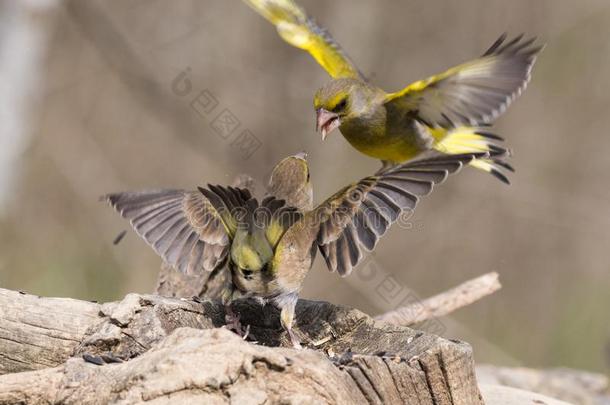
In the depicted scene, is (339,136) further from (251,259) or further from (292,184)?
(251,259)

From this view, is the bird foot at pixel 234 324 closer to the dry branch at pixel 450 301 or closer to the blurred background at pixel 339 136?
the dry branch at pixel 450 301

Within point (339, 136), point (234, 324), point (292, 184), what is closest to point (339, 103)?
point (292, 184)

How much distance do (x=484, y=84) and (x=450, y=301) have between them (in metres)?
1.51

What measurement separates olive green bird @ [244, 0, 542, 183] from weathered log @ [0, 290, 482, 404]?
1339 millimetres

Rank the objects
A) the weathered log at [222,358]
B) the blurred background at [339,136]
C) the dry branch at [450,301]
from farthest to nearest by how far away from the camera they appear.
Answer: the blurred background at [339,136], the dry branch at [450,301], the weathered log at [222,358]

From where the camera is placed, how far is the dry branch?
5.54 meters

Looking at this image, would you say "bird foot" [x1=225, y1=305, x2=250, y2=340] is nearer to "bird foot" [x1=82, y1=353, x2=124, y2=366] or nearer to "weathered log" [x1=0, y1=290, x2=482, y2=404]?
"weathered log" [x1=0, y1=290, x2=482, y2=404]

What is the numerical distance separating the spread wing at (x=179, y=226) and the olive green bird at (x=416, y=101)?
106 cm

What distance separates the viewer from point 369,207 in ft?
13.6

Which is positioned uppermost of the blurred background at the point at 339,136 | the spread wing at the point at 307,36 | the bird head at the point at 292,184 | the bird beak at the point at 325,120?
the blurred background at the point at 339,136

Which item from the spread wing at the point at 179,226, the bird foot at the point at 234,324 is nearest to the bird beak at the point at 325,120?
the spread wing at the point at 179,226

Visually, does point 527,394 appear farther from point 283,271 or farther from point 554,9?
point 554,9

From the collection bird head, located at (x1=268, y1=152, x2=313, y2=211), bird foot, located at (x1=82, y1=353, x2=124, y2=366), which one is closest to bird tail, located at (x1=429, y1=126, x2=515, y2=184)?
bird head, located at (x1=268, y1=152, x2=313, y2=211)

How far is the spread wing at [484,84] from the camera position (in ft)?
15.2
